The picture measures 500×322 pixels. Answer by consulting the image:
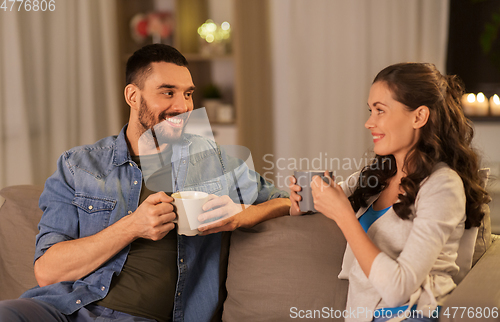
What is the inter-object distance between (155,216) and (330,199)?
42 centimetres

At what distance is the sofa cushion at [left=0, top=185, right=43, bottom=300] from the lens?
4.59 feet

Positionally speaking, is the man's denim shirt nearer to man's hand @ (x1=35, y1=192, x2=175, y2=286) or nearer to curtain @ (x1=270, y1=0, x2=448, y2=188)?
man's hand @ (x1=35, y1=192, x2=175, y2=286)

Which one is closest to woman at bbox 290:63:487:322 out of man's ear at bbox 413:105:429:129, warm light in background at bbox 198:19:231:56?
man's ear at bbox 413:105:429:129

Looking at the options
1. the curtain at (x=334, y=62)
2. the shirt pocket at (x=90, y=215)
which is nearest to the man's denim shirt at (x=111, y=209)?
the shirt pocket at (x=90, y=215)

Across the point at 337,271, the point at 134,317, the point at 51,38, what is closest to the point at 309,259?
the point at 337,271

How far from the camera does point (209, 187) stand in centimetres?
134

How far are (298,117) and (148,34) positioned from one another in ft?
4.09

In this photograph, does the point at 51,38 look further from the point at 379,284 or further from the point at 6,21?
the point at 379,284

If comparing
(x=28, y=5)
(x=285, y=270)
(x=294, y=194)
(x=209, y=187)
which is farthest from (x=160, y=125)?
(x=28, y=5)

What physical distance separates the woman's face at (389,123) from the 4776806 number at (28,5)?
2041mm

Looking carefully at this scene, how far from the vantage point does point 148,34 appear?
3.19m

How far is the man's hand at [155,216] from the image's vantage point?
104 centimetres

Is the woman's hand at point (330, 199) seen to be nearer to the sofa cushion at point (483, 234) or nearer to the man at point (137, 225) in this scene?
the man at point (137, 225)

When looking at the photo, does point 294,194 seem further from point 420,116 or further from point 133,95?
point 133,95
